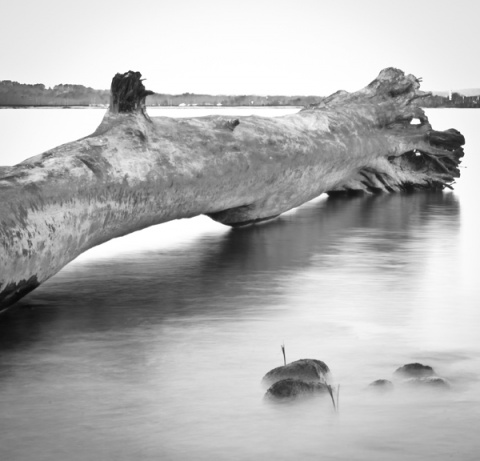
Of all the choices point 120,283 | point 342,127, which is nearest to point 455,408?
point 120,283

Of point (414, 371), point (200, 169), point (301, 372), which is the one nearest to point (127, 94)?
point (200, 169)

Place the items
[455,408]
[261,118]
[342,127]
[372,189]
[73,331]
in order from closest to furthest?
[455,408]
[73,331]
[261,118]
[342,127]
[372,189]

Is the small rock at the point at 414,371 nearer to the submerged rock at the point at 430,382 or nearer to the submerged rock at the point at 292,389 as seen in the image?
the submerged rock at the point at 430,382

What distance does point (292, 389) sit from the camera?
4.62 m

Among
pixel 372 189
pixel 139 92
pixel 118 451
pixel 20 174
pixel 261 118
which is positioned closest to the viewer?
pixel 118 451

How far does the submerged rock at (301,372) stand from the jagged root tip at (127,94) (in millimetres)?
3689

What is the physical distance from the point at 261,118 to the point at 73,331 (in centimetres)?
484

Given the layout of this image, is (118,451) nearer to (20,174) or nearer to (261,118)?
(20,174)

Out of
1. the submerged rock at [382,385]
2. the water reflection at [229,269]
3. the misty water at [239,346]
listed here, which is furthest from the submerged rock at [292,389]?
the water reflection at [229,269]

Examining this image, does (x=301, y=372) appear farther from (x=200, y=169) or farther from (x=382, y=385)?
(x=200, y=169)

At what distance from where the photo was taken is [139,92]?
321 inches

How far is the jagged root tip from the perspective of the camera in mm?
8094

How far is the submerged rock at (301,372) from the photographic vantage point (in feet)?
15.7

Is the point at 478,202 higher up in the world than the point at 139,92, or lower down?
lower down
